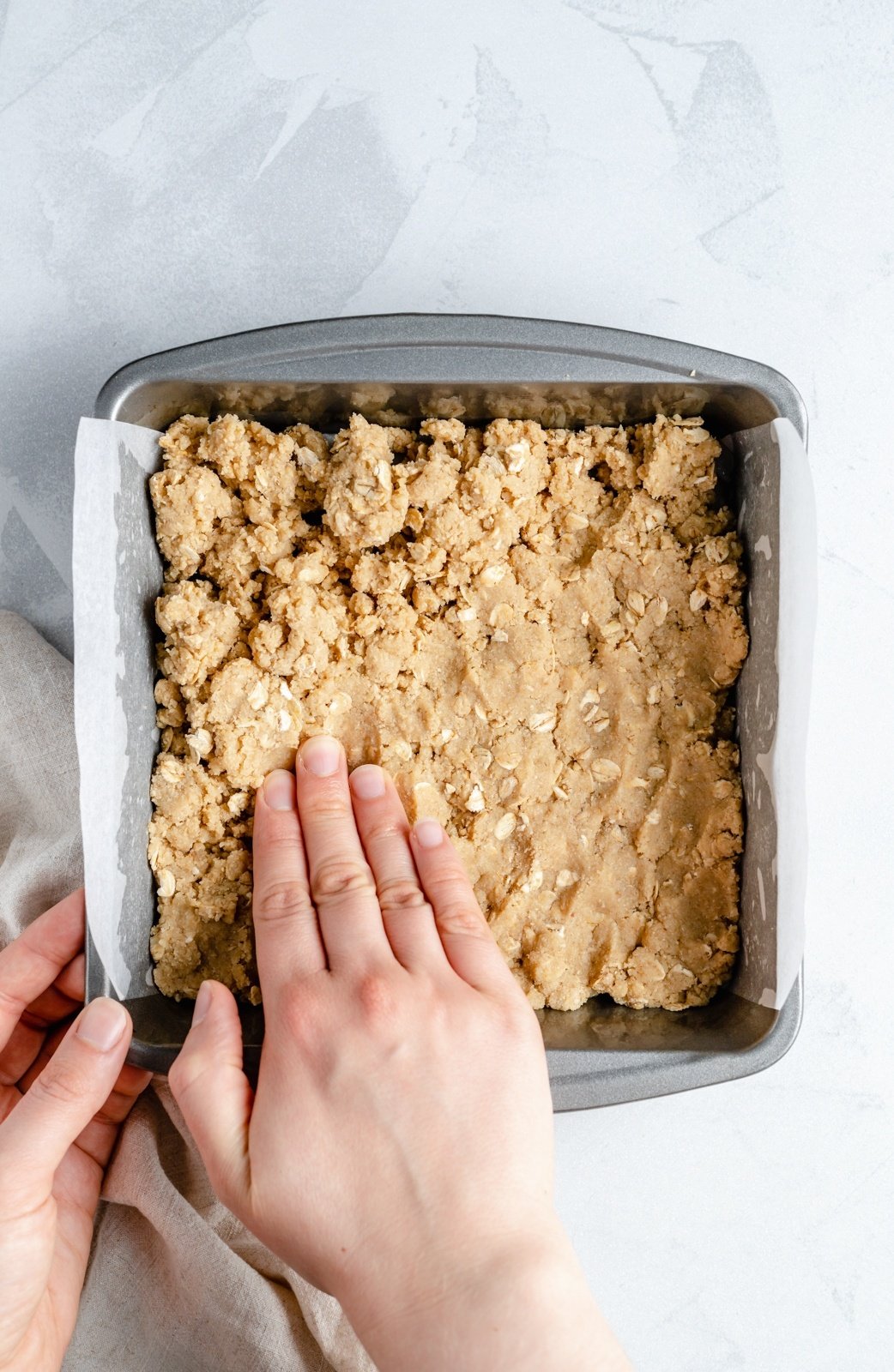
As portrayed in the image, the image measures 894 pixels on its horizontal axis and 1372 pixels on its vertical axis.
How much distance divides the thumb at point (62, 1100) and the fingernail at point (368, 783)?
1.02 feet

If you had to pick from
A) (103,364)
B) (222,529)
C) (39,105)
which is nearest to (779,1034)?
(222,529)

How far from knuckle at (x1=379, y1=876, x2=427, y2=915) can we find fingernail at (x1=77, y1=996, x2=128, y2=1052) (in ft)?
0.88

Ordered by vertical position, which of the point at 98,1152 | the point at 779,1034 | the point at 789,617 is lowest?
the point at 98,1152

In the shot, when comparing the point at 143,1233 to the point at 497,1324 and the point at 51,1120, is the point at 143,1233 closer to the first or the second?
the point at 51,1120

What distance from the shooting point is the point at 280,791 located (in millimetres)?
1014

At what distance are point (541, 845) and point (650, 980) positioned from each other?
0.18 metres

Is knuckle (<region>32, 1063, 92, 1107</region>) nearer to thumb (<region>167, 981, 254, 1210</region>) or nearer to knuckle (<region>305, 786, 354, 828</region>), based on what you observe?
thumb (<region>167, 981, 254, 1210</region>)

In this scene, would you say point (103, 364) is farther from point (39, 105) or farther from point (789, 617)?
point (789, 617)

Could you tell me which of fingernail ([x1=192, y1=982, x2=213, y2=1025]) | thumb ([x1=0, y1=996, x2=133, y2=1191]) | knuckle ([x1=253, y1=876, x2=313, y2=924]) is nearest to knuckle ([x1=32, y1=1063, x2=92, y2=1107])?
thumb ([x1=0, y1=996, x2=133, y2=1191])

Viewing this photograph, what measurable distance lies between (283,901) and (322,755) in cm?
15

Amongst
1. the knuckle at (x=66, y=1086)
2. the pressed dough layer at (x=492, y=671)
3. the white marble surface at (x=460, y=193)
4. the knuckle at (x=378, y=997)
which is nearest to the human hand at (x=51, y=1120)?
the knuckle at (x=66, y=1086)

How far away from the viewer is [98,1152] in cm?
115

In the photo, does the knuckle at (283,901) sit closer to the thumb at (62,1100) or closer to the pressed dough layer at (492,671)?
the pressed dough layer at (492,671)

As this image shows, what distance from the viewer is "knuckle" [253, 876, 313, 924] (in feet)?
3.19
